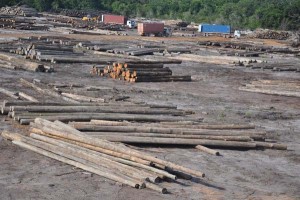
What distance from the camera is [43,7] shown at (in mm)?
85188

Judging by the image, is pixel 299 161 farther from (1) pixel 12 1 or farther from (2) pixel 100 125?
(1) pixel 12 1

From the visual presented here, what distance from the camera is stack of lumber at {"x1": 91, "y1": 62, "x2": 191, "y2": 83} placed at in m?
22.0

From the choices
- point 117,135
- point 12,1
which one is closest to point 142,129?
point 117,135

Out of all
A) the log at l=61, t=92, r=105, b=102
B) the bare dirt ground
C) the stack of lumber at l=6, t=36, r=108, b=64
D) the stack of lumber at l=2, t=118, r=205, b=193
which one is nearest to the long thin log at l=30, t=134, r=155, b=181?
the stack of lumber at l=2, t=118, r=205, b=193

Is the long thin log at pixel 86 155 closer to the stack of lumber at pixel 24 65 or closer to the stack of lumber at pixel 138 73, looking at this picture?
the stack of lumber at pixel 138 73

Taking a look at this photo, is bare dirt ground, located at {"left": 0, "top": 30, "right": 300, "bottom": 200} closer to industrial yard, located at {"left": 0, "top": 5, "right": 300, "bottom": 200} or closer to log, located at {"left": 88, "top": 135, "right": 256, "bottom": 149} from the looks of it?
industrial yard, located at {"left": 0, "top": 5, "right": 300, "bottom": 200}

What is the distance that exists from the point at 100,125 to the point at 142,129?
882mm

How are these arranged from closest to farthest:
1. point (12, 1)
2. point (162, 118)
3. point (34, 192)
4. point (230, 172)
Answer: point (34, 192), point (230, 172), point (162, 118), point (12, 1)

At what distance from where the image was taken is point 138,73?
2200 cm

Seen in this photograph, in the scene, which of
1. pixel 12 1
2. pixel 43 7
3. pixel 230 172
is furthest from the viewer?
pixel 43 7

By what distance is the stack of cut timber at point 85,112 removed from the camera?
12.8m

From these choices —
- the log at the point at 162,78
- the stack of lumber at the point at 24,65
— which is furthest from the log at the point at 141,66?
the stack of lumber at the point at 24,65

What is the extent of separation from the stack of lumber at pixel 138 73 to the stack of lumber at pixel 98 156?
1024cm

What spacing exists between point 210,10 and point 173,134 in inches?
3151
